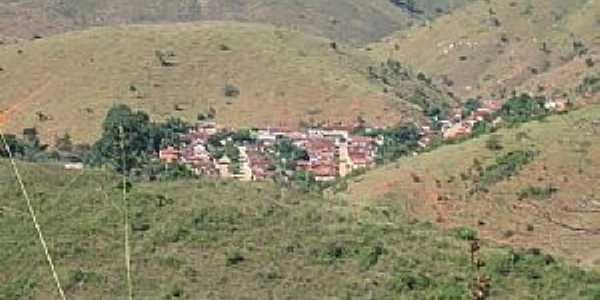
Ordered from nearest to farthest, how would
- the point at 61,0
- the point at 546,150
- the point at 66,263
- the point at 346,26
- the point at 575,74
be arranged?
the point at 66,263 → the point at 546,150 → the point at 575,74 → the point at 61,0 → the point at 346,26

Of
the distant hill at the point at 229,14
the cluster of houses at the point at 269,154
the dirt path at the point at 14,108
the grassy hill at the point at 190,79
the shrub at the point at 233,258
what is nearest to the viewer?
the dirt path at the point at 14,108

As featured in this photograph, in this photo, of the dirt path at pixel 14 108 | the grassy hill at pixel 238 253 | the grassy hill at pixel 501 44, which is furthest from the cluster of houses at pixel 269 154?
the dirt path at pixel 14 108

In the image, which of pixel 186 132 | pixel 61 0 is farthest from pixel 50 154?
pixel 61 0

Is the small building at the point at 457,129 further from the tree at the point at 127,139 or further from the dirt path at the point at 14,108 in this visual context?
the dirt path at the point at 14,108

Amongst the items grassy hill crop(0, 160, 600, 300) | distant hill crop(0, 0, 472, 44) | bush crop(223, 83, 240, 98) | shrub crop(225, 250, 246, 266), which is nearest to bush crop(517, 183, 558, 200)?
grassy hill crop(0, 160, 600, 300)

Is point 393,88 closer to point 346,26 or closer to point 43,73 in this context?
point 43,73

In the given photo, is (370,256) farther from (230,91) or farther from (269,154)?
(230,91)
